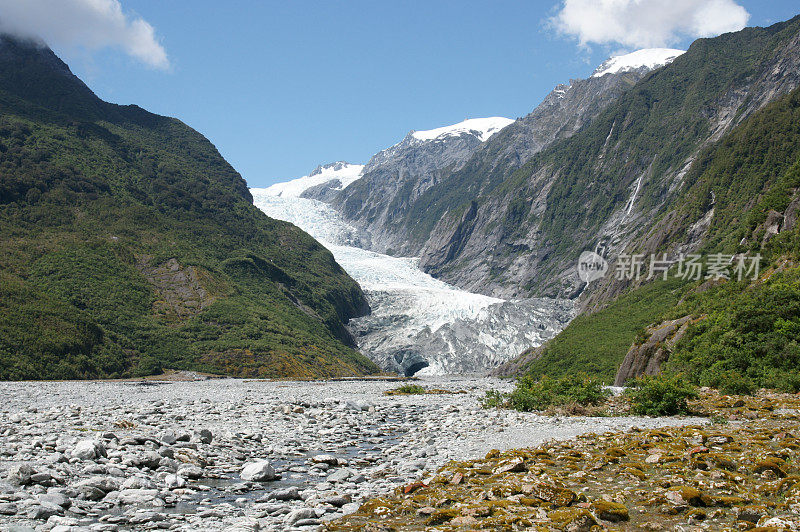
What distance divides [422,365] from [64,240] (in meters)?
75.0

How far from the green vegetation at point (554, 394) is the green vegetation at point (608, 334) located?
81.0 ft

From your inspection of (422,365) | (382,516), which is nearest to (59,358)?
(382,516)

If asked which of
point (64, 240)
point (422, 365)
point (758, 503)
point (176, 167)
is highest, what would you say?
point (176, 167)

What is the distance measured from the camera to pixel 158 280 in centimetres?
8188

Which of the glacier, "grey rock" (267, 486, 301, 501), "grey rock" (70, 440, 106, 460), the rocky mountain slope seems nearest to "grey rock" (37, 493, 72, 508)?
"grey rock" (70, 440, 106, 460)

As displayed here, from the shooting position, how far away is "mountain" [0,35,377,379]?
61.0 m

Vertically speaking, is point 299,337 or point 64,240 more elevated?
point 64,240

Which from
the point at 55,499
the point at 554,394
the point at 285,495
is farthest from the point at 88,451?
the point at 554,394

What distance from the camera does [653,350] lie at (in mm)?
37750

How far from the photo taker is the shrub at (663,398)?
68.2 feet

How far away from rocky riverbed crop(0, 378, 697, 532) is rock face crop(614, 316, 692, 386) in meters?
16.4

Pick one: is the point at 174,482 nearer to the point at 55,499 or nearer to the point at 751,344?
the point at 55,499

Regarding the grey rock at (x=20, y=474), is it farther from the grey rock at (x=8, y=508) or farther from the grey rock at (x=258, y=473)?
the grey rock at (x=258, y=473)

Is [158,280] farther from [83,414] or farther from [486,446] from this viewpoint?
[486,446]
